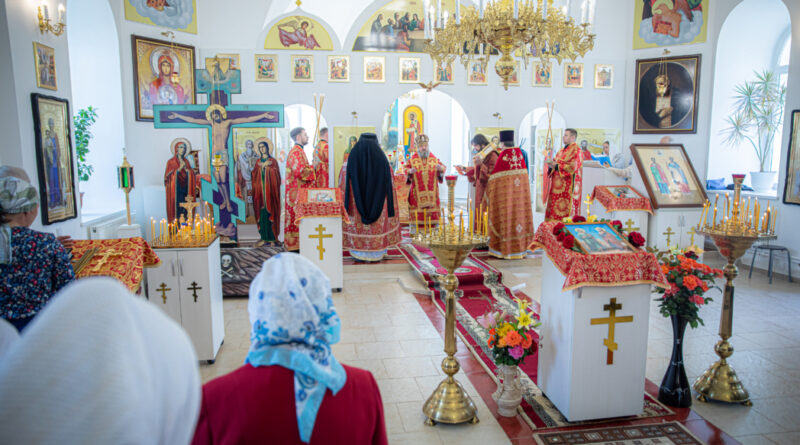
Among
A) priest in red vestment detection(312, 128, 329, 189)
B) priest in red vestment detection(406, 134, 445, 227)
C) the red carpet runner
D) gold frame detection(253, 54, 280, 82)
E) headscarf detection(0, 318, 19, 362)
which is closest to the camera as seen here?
headscarf detection(0, 318, 19, 362)

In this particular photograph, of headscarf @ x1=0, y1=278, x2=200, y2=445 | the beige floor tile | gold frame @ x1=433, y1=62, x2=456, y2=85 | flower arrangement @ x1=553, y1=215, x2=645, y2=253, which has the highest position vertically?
gold frame @ x1=433, y1=62, x2=456, y2=85

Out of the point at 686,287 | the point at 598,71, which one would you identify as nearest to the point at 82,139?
the point at 686,287

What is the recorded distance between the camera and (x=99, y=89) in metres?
8.93

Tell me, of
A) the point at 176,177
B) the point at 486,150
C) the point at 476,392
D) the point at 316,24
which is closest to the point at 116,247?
the point at 476,392

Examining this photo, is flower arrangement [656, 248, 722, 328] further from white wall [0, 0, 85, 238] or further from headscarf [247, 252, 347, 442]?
white wall [0, 0, 85, 238]

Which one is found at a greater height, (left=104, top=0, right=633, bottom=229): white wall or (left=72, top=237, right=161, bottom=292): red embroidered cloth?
(left=104, top=0, right=633, bottom=229): white wall

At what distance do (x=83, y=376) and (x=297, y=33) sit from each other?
433 inches

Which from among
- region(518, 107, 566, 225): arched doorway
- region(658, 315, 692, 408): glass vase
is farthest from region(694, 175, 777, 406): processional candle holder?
region(518, 107, 566, 225): arched doorway

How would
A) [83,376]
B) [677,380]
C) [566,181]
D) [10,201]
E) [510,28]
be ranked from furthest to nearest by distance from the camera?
[566,181]
[510,28]
[677,380]
[10,201]
[83,376]

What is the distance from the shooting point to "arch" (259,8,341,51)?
10.8m

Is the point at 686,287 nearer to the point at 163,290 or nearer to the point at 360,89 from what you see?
the point at 163,290

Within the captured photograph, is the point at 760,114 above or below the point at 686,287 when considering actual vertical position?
above

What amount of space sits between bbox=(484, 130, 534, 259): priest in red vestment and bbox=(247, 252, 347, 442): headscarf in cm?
711

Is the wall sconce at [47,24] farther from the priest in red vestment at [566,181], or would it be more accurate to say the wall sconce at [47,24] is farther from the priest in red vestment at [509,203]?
the priest in red vestment at [566,181]
